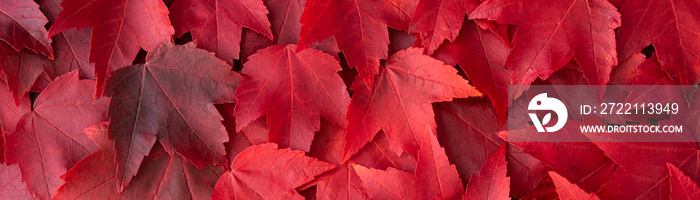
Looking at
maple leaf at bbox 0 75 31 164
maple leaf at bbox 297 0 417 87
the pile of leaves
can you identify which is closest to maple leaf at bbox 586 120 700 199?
the pile of leaves

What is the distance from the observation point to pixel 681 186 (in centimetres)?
62

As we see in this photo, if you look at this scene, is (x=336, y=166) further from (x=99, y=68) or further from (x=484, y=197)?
(x=99, y=68)

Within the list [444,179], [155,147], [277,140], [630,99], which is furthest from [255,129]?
[630,99]

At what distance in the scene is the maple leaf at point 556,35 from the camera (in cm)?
62

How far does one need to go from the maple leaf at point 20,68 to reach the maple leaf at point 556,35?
696 mm

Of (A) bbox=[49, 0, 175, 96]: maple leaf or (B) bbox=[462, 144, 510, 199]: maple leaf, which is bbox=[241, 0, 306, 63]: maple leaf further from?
(B) bbox=[462, 144, 510, 199]: maple leaf

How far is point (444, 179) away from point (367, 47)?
0.23m

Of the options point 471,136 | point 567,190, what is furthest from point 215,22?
point 567,190

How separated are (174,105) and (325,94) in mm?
237

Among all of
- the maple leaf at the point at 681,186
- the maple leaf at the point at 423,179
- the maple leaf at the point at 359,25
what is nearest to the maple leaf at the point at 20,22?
the maple leaf at the point at 359,25

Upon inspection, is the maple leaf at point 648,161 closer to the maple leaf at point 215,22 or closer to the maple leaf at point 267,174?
the maple leaf at point 267,174

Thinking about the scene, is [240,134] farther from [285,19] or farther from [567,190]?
[567,190]

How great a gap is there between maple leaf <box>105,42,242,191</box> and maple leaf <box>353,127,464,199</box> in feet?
0.79

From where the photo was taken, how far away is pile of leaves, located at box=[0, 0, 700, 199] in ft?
2.07
